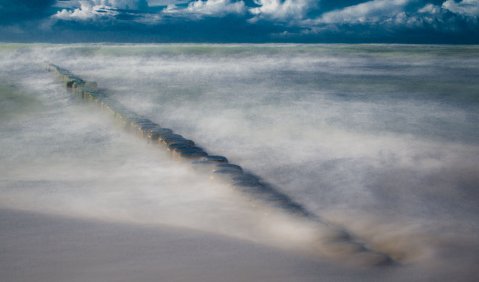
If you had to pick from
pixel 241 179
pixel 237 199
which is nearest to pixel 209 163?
pixel 241 179

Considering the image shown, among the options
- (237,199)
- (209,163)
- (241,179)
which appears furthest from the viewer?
(209,163)

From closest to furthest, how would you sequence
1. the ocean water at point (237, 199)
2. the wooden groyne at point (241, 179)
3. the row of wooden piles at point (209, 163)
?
1. the ocean water at point (237, 199)
2. the wooden groyne at point (241, 179)
3. the row of wooden piles at point (209, 163)

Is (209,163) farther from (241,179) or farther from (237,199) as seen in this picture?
(237,199)

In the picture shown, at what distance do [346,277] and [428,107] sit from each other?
795 cm

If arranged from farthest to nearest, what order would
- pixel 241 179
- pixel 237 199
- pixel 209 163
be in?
1. pixel 209 163
2. pixel 241 179
3. pixel 237 199

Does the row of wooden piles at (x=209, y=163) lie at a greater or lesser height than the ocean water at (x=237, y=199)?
greater

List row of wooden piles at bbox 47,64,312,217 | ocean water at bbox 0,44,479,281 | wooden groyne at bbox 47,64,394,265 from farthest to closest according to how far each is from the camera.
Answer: row of wooden piles at bbox 47,64,312,217
wooden groyne at bbox 47,64,394,265
ocean water at bbox 0,44,479,281

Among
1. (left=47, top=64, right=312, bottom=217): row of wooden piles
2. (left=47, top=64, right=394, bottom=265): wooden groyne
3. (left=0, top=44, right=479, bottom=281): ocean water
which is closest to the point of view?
(left=0, top=44, right=479, bottom=281): ocean water

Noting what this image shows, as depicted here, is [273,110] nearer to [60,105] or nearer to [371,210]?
[60,105]

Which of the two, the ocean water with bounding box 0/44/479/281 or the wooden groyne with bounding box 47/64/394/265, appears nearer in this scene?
the ocean water with bounding box 0/44/479/281

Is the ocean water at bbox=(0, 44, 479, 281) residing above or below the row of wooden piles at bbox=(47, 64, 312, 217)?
below

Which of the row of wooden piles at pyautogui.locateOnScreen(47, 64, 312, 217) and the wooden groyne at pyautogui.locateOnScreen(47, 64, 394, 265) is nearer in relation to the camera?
the wooden groyne at pyautogui.locateOnScreen(47, 64, 394, 265)

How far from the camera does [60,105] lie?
9234mm

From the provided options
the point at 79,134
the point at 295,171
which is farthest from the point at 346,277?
the point at 79,134
